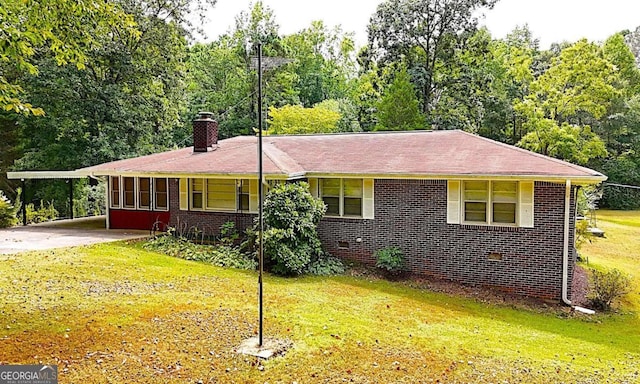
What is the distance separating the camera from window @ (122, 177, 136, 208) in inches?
686

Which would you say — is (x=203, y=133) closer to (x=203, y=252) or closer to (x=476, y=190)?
(x=203, y=252)

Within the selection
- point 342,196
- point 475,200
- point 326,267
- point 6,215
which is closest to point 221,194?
point 342,196

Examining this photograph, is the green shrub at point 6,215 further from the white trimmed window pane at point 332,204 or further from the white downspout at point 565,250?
the white downspout at point 565,250

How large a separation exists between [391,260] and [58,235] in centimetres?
1017

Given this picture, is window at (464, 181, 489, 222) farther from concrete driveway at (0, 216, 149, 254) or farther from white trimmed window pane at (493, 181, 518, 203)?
concrete driveway at (0, 216, 149, 254)

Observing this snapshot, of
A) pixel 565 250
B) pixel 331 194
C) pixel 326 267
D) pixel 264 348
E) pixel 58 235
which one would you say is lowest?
pixel 264 348

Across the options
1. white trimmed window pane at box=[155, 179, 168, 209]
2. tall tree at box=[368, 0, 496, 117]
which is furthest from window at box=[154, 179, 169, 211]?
tall tree at box=[368, 0, 496, 117]

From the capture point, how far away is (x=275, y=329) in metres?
8.20

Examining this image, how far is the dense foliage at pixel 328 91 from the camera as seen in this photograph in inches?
967

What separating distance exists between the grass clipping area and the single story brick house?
4.14ft

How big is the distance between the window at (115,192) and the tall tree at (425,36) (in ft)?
68.0

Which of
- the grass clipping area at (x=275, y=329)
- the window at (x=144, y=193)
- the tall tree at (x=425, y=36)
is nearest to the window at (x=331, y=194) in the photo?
the grass clipping area at (x=275, y=329)

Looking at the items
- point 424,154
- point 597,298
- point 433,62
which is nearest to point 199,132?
point 424,154

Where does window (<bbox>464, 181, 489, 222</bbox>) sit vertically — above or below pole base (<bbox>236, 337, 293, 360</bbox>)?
above
